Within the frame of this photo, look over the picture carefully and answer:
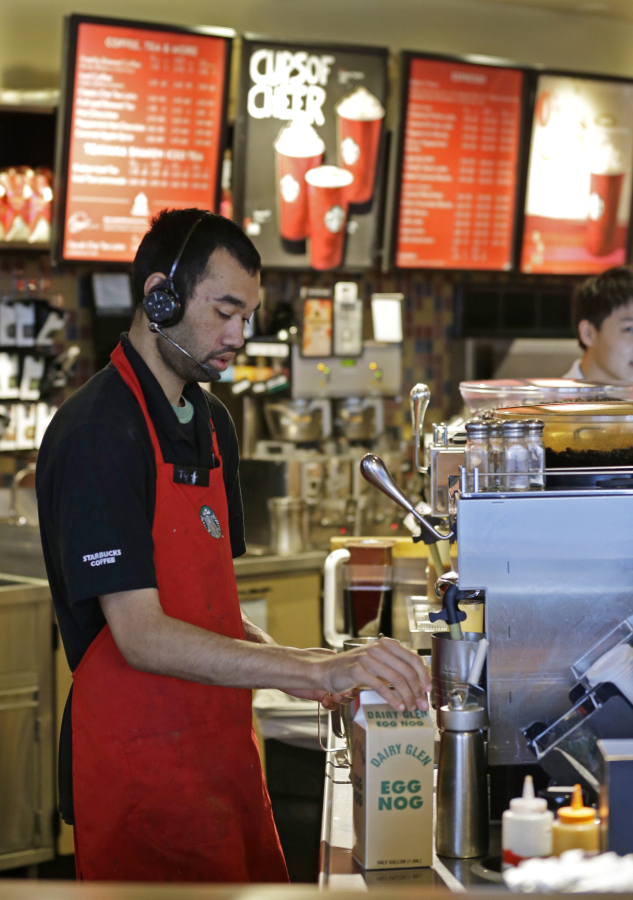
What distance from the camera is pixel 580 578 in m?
1.33

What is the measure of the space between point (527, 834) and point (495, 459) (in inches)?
18.7

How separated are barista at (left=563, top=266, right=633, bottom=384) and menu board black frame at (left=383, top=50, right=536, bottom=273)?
1.48 meters

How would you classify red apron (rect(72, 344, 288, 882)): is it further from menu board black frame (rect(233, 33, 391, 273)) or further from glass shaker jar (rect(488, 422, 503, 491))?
menu board black frame (rect(233, 33, 391, 273))

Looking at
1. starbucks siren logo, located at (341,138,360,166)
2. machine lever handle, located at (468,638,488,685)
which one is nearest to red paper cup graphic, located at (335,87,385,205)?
starbucks siren logo, located at (341,138,360,166)

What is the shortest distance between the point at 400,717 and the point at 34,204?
11.0ft

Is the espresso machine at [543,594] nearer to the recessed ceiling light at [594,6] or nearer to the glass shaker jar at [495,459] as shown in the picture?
the glass shaker jar at [495,459]

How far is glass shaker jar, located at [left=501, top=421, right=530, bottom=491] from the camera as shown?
4.48ft

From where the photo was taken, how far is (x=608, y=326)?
3111 mm

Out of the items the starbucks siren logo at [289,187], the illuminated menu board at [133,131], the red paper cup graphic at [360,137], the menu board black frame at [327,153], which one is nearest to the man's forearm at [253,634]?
the illuminated menu board at [133,131]

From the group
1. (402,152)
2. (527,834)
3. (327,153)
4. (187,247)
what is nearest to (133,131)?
(327,153)

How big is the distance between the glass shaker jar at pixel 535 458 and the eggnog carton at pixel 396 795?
35cm

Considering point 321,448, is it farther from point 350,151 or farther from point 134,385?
point 134,385

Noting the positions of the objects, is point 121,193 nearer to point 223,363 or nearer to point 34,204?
point 34,204

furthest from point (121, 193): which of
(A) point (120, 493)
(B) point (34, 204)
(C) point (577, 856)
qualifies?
(C) point (577, 856)
